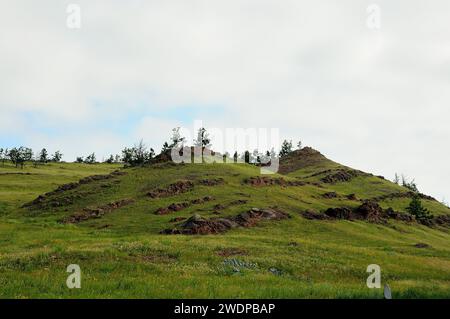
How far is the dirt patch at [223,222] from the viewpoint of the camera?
53.2 m

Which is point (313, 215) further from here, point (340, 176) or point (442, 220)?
point (340, 176)

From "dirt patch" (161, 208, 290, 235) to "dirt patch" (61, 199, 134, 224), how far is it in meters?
17.6

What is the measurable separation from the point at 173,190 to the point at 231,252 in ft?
142

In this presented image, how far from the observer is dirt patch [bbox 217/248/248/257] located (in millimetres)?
35372

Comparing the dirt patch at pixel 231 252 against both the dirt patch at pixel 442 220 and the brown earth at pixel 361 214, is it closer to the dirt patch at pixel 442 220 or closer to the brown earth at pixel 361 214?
the brown earth at pixel 361 214

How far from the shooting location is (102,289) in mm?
17578

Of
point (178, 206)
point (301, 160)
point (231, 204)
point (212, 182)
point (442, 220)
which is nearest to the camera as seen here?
point (231, 204)

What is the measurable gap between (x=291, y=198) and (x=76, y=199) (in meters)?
38.8

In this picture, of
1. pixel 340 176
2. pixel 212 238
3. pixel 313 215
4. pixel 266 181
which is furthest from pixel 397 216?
pixel 340 176

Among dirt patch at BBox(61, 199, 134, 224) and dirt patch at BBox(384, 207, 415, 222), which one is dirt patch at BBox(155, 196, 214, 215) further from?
dirt patch at BBox(384, 207, 415, 222)

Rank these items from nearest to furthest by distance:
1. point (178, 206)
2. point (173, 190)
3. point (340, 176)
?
1. point (178, 206)
2. point (173, 190)
3. point (340, 176)

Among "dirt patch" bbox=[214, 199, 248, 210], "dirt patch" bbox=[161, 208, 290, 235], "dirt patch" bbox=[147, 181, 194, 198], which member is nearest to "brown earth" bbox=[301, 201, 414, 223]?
"dirt patch" bbox=[161, 208, 290, 235]

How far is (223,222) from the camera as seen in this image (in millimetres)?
57875

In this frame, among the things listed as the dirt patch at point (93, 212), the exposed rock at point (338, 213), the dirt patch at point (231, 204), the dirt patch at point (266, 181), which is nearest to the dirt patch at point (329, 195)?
the dirt patch at point (266, 181)
